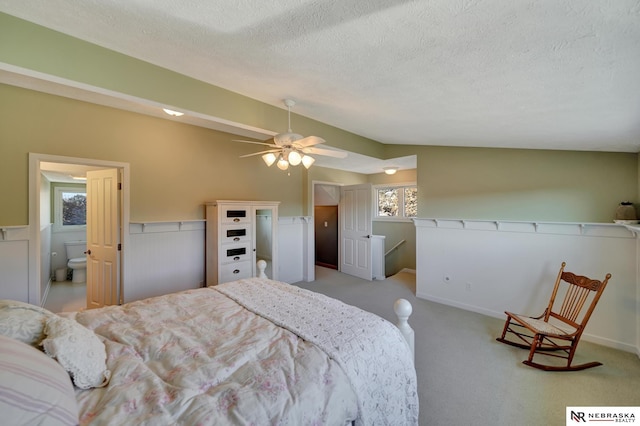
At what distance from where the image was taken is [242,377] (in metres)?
1.16

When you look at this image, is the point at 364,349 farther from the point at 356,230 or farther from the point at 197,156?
the point at 356,230

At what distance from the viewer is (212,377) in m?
1.15

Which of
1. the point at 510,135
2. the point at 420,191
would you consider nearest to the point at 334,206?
the point at 420,191

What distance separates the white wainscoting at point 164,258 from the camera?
317cm

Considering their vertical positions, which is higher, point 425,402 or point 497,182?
point 497,182

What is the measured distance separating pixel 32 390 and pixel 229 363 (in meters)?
0.65

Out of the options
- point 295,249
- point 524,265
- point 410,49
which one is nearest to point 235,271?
point 295,249

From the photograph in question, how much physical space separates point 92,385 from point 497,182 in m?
4.34

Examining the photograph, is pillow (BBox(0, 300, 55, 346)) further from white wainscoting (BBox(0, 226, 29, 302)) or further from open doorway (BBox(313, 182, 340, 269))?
open doorway (BBox(313, 182, 340, 269))

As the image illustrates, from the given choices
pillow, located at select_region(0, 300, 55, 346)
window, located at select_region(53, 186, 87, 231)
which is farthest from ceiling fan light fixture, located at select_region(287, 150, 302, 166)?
window, located at select_region(53, 186, 87, 231)

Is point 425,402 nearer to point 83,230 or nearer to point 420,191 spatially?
point 420,191

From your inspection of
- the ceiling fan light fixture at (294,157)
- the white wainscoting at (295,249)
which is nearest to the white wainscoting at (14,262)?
the ceiling fan light fixture at (294,157)

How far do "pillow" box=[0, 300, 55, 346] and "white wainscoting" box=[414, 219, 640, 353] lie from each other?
4139 mm

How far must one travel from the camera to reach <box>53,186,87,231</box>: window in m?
5.27
